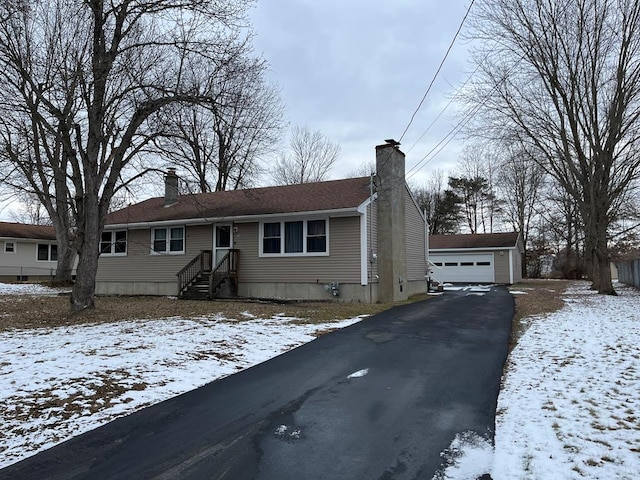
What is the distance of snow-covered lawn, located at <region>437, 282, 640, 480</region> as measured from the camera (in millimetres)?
3459

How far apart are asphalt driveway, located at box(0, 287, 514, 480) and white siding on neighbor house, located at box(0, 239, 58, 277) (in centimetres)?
3160

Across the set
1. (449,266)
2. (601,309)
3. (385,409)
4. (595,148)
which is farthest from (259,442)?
(449,266)

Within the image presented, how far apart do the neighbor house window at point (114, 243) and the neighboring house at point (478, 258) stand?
20187 millimetres

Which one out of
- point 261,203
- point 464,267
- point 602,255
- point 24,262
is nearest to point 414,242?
point 261,203

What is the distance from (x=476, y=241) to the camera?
108 ft

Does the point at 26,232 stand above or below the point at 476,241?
above

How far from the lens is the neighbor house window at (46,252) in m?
33.5

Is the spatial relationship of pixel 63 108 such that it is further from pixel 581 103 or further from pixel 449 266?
pixel 449 266

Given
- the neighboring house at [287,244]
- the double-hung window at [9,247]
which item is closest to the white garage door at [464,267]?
the neighboring house at [287,244]

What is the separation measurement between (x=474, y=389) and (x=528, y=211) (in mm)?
41273

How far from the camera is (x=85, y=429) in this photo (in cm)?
429

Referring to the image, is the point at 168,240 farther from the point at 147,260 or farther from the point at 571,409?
the point at 571,409

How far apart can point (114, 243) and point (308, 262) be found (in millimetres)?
9895

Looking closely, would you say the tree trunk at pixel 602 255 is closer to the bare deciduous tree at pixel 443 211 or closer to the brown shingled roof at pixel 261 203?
the brown shingled roof at pixel 261 203
